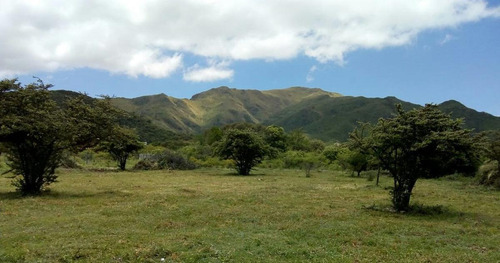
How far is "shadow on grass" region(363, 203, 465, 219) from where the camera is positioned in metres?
18.1

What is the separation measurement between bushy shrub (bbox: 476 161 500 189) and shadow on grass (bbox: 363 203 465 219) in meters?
16.1

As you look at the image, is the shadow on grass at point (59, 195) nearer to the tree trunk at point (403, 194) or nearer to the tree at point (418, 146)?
the tree at point (418, 146)

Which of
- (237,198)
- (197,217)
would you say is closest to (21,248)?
(197,217)

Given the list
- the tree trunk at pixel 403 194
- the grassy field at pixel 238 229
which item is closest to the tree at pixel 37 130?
the grassy field at pixel 238 229

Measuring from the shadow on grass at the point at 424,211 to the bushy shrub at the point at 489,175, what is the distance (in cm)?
1605

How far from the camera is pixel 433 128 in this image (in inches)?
744

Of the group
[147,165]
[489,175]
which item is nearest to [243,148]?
[147,165]

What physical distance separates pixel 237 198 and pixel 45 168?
40.9 feet

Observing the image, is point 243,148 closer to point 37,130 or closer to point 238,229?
point 37,130

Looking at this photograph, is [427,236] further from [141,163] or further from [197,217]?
[141,163]

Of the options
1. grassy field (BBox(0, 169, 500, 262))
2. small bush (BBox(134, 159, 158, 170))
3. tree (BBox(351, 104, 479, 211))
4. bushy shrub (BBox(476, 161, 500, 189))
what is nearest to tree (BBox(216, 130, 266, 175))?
small bush (BBox(134, 159, 158, 170))

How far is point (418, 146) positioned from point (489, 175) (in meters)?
20.4

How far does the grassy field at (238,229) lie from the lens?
10906 mm

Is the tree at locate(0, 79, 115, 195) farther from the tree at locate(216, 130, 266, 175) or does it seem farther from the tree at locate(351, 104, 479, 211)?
the tree at locate(216, 130, 266, 175)
